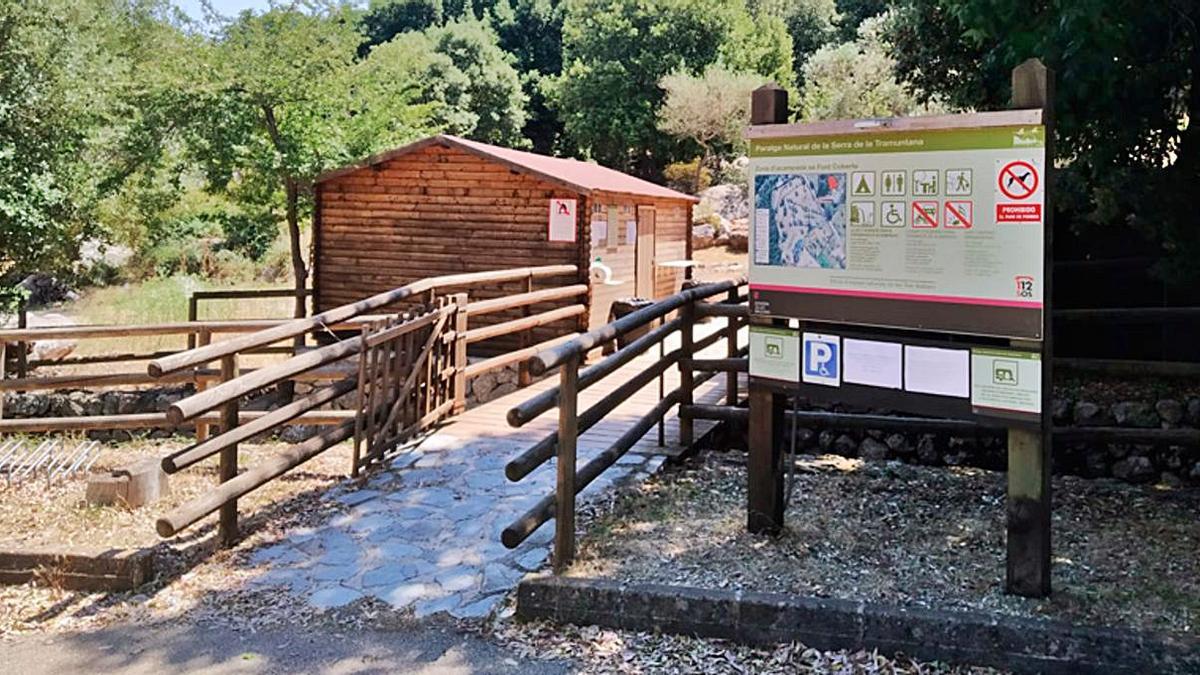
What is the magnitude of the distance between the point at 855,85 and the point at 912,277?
78.0 feet

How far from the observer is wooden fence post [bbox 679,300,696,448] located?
5.94 metres

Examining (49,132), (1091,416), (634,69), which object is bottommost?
(1091,416)

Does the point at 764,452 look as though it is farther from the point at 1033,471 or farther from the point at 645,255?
the point at 645,255

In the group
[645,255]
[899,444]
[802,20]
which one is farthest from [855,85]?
[899,444]

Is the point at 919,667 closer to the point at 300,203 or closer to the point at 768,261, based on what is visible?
the point at 768,261

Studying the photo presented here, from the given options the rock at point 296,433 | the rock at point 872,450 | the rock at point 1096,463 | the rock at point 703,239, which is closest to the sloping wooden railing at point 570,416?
the rock at point 872,450

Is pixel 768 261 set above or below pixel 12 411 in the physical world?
above

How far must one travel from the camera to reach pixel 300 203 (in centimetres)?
1472

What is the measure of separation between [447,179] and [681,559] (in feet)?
29.7

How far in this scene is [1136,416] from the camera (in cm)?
653

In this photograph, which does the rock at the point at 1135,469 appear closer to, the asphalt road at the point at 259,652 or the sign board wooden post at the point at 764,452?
the sign board wooden post at the point at 764,452

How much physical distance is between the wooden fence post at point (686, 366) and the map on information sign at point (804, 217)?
1.77m

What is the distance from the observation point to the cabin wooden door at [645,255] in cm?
1397

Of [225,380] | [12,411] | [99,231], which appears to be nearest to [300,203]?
[99,231]
